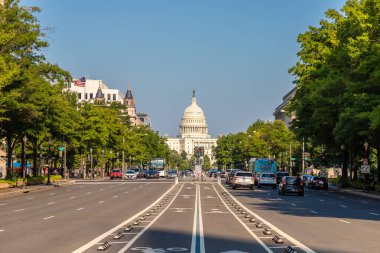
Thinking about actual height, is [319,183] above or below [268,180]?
below

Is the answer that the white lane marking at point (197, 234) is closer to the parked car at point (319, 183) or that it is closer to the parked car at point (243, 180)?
the parked car at point (243, 180)

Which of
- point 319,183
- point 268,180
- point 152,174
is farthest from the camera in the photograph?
point 152,174

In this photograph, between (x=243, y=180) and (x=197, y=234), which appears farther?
(x=243, y=180)

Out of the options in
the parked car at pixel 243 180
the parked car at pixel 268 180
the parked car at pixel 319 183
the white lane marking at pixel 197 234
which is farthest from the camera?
the parked car at pixel 268 180

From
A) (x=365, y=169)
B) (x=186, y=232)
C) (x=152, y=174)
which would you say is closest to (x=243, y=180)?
(x=365, y=169)

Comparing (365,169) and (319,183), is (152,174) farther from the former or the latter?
(365,169)

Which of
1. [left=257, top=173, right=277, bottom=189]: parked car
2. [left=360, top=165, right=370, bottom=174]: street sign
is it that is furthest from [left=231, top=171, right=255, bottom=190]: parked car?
[left=360, top=165, right=370, bottom=174]: street sign

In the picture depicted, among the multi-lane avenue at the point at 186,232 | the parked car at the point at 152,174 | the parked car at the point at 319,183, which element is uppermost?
the parked car at the point at 152,174

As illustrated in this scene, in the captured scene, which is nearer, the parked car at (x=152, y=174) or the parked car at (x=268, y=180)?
the parked car at (x=268, y=180)

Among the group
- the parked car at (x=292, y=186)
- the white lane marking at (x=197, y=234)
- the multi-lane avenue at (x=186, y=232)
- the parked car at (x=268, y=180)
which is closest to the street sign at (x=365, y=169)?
the parked car at (x=292, y=186)

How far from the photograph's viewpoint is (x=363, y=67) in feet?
185

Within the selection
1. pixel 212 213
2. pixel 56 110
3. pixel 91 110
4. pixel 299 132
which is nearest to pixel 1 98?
pixel 56 110

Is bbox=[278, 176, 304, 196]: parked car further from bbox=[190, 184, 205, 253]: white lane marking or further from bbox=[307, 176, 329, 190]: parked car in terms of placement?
bbox=[190, 184, 205, 253]: white lane marking

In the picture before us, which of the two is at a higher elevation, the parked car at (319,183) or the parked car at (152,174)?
the parked car at (152,174)
